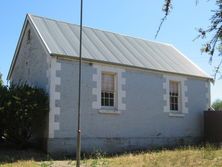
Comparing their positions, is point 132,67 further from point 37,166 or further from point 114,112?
point 37,166

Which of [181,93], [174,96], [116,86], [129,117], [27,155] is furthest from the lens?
[181,93]

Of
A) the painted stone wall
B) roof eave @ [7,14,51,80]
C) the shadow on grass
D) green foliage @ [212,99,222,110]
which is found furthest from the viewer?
green foliage @ [212,99,222,110]

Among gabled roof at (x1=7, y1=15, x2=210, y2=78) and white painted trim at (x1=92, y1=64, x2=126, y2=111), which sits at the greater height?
gabled roof at (x1=7, y1=15, x2=210, y2=78)

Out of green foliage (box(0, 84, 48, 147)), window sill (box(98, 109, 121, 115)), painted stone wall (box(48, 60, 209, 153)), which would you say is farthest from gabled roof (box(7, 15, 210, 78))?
window sill (box(98, 109, 121, 115))

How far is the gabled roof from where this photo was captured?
16.9 meters

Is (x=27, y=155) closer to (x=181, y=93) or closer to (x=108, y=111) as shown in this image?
(x=108, y=111)

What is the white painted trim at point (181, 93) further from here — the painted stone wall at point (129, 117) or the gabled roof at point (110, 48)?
the gabled roof at point (110, 48)

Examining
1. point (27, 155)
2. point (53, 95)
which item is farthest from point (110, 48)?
point (27, 155)

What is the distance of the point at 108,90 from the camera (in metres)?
17.5

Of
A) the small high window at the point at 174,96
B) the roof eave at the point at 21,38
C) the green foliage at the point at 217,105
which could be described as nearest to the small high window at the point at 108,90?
the roof eave at the point at 21,38

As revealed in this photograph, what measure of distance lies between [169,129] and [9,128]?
8.20 meters

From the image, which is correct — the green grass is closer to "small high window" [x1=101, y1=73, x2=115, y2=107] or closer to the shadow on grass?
the shadow on grass

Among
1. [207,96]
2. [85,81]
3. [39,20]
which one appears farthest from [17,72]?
[207,96]

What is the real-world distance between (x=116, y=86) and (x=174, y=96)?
4119 mm
